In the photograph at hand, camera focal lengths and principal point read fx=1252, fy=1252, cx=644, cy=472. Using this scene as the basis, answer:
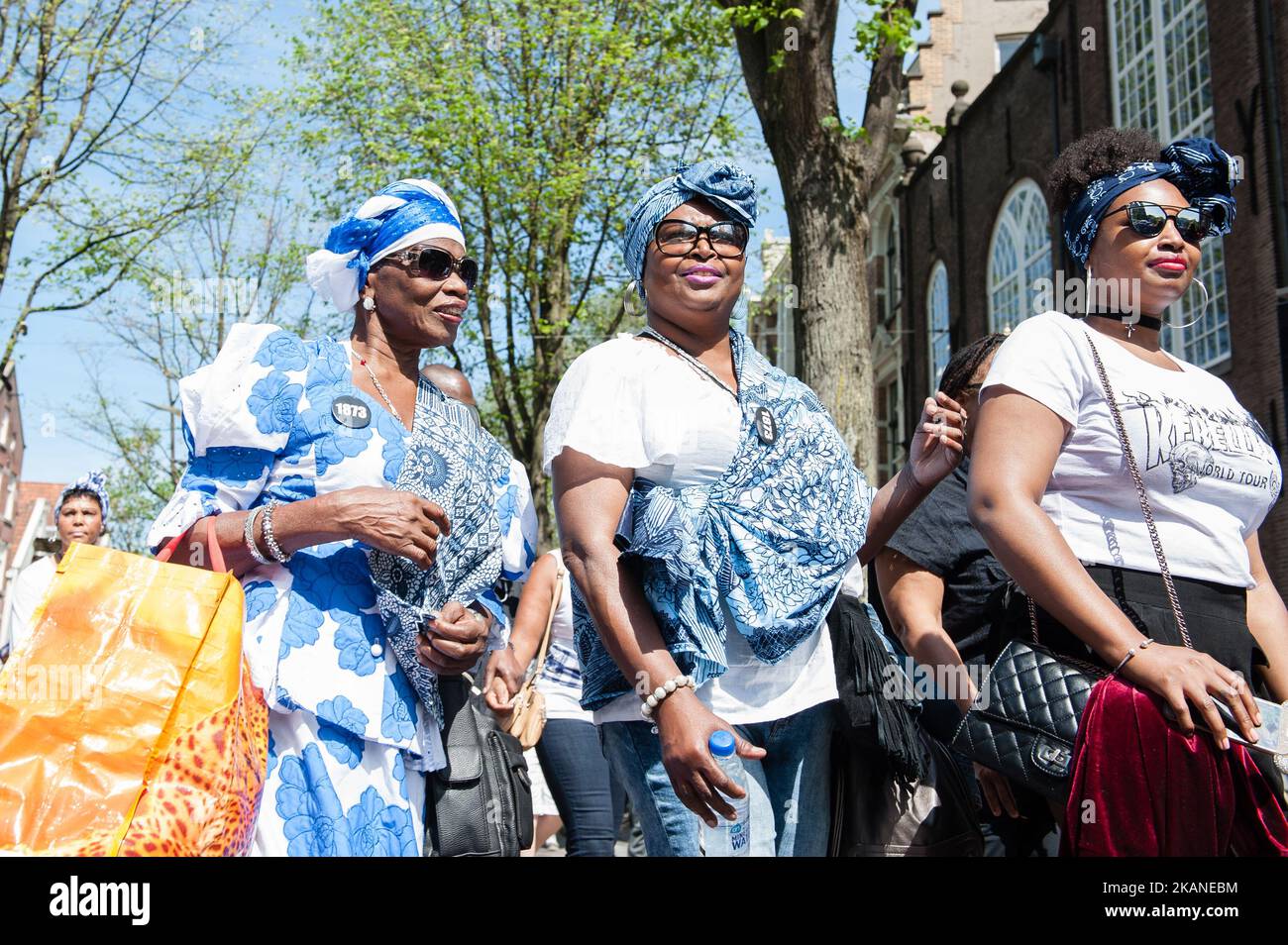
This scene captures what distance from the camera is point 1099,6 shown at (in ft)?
63.9

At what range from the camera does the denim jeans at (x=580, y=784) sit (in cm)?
529

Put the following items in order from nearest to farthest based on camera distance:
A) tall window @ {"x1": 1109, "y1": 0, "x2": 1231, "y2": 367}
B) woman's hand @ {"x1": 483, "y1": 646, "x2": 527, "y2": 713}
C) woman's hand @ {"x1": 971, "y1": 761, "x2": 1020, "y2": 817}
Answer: woman's hand @ {"x1": 971, "y1": 761, "x2": 1020, "y2": 817} → woman's hand @ {"x1": 483, "y1": 646, "x2": 527, "y2": 713} → tall window @ {"x1": 1109, "y1": 0, "x2": 1231, "y2": 367}

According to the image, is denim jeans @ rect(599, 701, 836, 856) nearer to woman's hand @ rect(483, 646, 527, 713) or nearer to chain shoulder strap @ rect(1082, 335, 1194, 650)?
chain shoulder strap @ rect(1082, 335, 1194, 650)

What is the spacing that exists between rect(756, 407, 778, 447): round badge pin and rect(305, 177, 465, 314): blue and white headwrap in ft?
3.58

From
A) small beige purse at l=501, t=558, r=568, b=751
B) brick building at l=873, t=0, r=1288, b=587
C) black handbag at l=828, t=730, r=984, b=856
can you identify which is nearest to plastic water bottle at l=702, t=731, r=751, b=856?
black handbag at l=828, t=730, r=984, b=856

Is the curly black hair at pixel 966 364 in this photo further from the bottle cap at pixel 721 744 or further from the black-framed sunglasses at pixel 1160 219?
the bottle cap at pixel 721 744

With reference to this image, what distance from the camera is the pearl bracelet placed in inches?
95.9

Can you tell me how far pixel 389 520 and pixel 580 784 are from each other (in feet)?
9.46

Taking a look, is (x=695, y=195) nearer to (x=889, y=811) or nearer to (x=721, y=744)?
(x=721, y=744)

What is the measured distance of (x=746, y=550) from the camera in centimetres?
262

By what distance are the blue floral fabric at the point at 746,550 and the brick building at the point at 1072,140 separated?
212 inches

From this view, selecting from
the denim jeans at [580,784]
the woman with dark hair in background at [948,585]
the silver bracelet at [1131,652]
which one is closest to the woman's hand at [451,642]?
the woman with dark hair in background at [948,585]

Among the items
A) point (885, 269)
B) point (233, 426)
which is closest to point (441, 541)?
point (233, 426)

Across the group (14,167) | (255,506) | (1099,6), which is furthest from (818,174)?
(1099,6)
